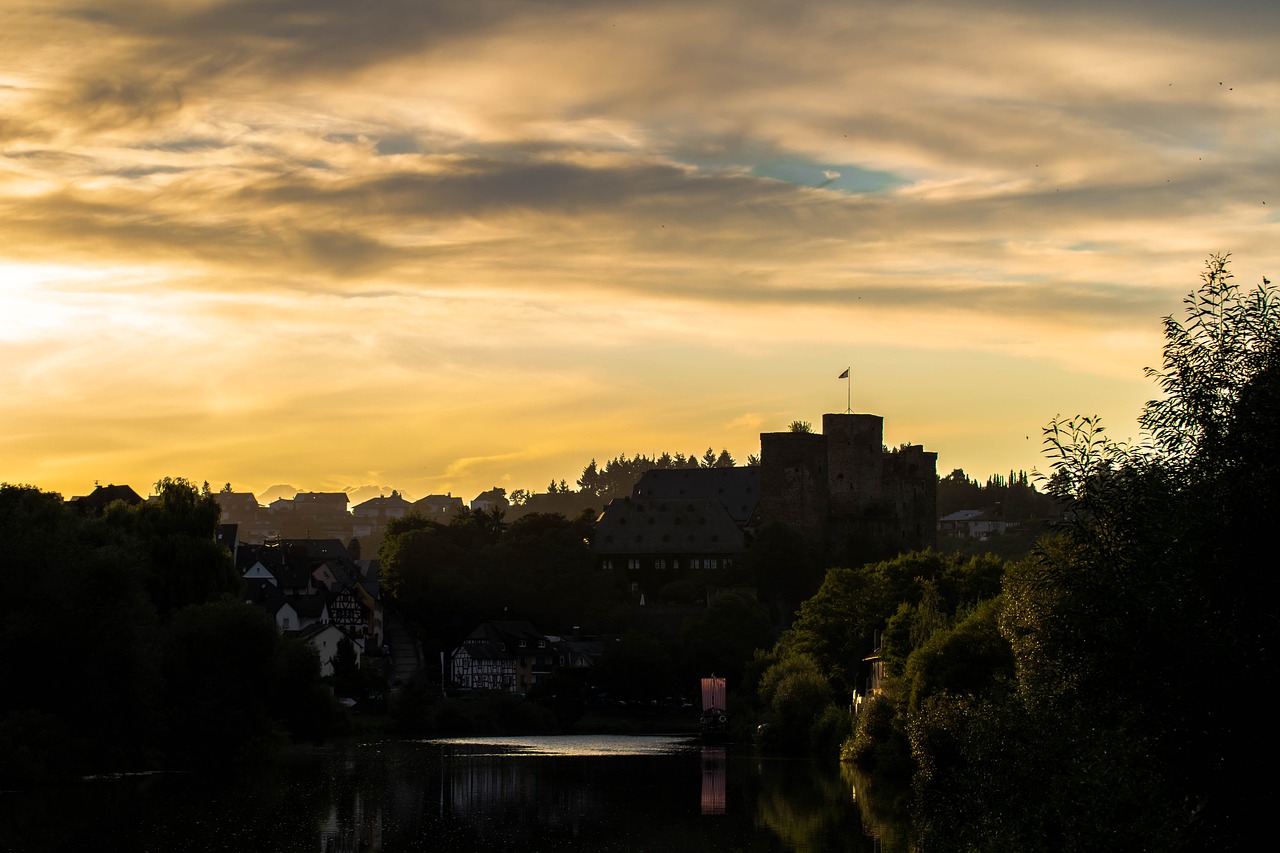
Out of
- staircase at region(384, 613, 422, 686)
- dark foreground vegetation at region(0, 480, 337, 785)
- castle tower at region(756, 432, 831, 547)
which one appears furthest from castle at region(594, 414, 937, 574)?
dark foreground vegetation at region(0, 480, 337, 785)

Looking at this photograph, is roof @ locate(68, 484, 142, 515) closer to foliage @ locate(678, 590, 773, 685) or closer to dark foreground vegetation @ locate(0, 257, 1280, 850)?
dark foreground vegetation @ locate(0, 257, 1280, 850)

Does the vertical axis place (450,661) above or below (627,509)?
below

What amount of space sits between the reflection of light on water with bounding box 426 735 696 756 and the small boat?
4.96 ft

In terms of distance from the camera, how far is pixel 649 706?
116 m

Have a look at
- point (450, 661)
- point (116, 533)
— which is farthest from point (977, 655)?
point (450, 661)

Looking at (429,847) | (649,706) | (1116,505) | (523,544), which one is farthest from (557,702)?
(1116,505)

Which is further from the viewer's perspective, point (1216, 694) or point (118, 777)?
point (118, 777)

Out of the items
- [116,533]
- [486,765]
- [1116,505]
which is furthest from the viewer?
[486,765]

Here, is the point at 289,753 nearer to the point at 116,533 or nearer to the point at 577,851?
the point at 116,533

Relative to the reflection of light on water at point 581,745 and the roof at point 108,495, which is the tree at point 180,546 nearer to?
the reflection of light on water at point 581,745

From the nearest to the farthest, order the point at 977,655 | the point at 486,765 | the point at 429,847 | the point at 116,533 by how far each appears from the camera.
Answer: the point at 429,847, the point at 977,655, the point at 116,533, the point at 486,765

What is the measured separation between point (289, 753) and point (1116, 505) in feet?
178

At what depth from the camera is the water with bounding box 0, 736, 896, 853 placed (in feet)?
130

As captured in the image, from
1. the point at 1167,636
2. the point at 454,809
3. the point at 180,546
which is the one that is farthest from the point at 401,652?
the point at 1167,636
